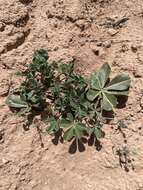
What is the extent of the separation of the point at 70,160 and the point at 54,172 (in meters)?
0.13

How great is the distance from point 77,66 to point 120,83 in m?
0.35

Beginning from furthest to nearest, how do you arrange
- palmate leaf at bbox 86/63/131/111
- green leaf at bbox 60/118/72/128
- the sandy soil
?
palmate leaf at bbox 86/63/131/111
green leaf at bbox 60/118/72/128
the sandy soil

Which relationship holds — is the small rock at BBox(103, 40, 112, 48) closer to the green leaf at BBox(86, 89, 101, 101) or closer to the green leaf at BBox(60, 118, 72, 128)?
the green leaf at BBox(86, 89, 101, 101)

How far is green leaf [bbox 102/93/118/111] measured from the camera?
106 inches

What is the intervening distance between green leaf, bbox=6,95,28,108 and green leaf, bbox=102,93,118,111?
522 mm

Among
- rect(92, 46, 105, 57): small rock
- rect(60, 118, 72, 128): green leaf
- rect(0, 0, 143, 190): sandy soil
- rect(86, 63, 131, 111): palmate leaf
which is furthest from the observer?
rect(92, 46, 105, 57): small rock

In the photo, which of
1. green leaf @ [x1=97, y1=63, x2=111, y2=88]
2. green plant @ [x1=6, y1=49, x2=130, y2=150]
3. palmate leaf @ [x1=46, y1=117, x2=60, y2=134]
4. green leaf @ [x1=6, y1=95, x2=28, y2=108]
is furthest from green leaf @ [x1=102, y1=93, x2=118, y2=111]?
green leaf @ [x1=6, y1=95, x2=28, y2=108]

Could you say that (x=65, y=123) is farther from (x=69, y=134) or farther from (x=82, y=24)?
(x=82, y=24)

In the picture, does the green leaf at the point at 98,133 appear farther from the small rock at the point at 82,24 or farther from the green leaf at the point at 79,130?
the small rock at the point at 82,24

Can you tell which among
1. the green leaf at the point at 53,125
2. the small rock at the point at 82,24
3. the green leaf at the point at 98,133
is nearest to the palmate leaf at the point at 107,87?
the green leaf at the point at 98,133

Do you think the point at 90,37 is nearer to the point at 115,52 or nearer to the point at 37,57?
the point at 115,52

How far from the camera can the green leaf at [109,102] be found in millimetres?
2701

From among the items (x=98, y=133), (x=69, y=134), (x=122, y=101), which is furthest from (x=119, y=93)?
(x=69, y=134)

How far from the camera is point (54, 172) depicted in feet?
8.32
